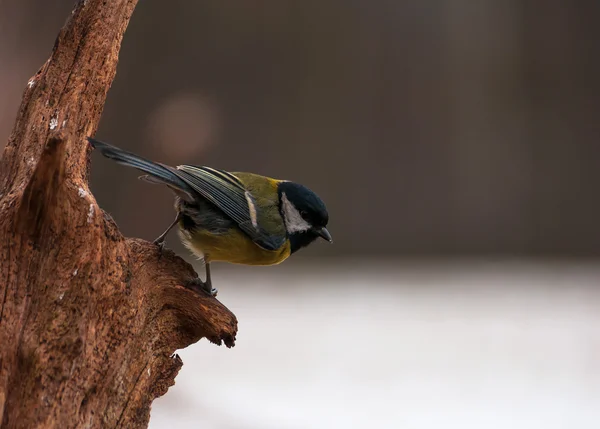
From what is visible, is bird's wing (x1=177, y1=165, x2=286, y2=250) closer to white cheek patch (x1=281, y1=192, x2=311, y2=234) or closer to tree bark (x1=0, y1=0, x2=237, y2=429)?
white cheek patch (x1=281, y1=192, x2=311, y2=234)

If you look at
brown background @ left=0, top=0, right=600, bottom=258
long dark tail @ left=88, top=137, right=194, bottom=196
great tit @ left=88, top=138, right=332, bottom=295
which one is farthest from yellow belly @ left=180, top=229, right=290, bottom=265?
brown background @ left=0, top=0, right=600, bottom=258

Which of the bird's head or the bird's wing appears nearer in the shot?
the bird's wing

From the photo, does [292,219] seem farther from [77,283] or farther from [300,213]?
[77,283]

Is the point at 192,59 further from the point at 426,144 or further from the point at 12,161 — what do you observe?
the point at 12,161

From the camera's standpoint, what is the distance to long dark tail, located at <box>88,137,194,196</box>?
3.36 ft

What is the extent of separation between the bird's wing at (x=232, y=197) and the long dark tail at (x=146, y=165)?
0.02 meters

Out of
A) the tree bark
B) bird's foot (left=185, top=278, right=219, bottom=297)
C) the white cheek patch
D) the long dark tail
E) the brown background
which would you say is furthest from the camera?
the brown background

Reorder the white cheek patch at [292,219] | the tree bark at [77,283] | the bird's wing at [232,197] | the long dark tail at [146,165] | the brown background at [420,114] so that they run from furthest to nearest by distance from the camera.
Result: 1. the brown background at [420,114]
2. the white cheek patch at [292,219]
3. the bird's wing at [232,197]
4. the long dark tail at [146,165]
5. the tree bark at [77,283]

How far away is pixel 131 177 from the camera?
114 inches

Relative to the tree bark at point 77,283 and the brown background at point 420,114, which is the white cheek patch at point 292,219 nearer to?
the tree bark at point 77,283

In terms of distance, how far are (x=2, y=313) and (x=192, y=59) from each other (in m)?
2.16

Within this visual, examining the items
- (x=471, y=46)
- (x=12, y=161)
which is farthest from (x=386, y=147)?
(x=12, y=161)

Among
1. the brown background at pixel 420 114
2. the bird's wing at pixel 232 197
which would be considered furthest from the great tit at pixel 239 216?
the brown background at pixel 420 114

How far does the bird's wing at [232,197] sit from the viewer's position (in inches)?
51.6
